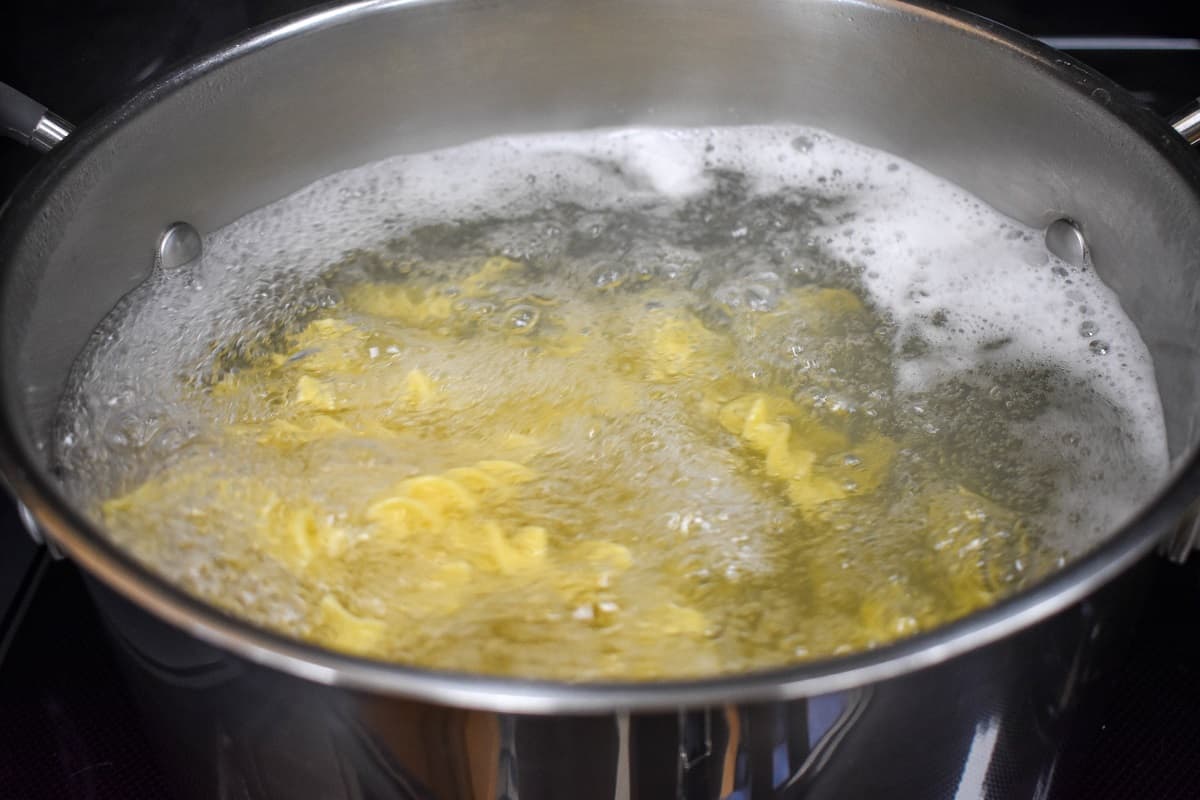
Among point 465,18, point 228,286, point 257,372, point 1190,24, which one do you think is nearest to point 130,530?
point 257,372

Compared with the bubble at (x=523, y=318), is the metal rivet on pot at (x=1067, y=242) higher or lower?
higher

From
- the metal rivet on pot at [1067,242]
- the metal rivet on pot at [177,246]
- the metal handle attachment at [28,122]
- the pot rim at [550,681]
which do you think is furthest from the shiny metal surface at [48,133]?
the metal rivet on pot at [1067,242]

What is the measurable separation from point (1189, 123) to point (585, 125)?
60 centimetres

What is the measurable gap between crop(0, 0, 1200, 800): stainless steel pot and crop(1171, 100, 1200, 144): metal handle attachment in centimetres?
3

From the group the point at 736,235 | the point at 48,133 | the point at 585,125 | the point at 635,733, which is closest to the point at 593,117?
the point at 585,125

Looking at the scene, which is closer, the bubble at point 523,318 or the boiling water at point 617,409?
the boiling water at point 617,409

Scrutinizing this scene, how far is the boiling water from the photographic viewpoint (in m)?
0.82

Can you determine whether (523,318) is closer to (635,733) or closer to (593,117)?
(593,117)

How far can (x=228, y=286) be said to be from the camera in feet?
3.79

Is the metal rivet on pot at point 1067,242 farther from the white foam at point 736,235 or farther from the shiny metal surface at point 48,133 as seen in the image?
the shiny metal surface at point 48,133

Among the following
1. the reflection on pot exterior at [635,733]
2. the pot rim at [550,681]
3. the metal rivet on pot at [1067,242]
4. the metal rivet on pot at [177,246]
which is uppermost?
the metal rivet on pot at [1067,242]

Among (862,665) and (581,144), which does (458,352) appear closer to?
(581,144)

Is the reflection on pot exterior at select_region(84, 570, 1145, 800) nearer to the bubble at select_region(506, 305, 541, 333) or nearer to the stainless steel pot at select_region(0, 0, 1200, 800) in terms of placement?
the stainless steel pot at select_region(0, 0, 1200, 800)

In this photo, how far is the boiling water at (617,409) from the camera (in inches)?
32.3
